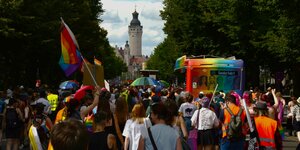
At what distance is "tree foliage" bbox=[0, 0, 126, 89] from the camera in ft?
127

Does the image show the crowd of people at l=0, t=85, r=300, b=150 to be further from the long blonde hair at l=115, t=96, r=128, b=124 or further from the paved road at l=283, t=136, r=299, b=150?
the paved road at l=283, t=136, r=299, b=150

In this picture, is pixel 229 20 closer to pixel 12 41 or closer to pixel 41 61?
pixel 12 41

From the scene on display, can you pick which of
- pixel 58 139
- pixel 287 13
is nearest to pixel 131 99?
pixel 287 13

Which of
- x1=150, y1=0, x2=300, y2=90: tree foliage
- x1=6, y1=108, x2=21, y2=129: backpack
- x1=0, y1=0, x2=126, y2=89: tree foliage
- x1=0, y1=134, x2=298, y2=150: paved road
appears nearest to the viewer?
x1=6, y1=108, x2=21, y2=129: backpack

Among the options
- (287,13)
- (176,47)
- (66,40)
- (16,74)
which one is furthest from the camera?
(176,47)

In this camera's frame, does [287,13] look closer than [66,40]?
No

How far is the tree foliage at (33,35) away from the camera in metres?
38.7

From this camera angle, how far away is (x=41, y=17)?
144 ft

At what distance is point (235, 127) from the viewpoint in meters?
12.5

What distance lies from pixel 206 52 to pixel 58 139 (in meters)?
45.8

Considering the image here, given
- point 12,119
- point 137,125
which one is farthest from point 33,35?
point 137,125

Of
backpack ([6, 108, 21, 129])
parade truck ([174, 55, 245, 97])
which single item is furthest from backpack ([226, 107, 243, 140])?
parade truck ([174, 55, 245, 97])

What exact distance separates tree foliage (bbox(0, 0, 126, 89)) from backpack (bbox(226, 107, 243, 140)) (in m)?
25.7

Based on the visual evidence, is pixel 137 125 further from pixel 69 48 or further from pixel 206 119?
pixel 206 119
